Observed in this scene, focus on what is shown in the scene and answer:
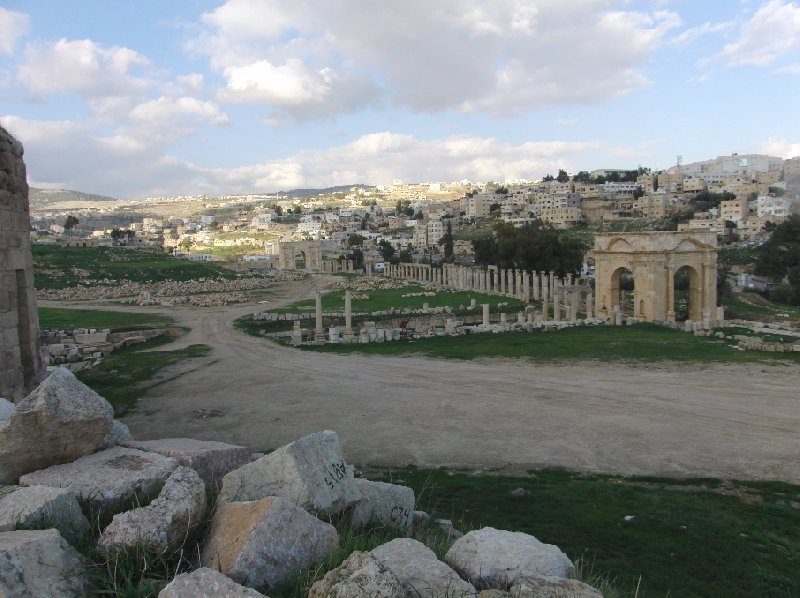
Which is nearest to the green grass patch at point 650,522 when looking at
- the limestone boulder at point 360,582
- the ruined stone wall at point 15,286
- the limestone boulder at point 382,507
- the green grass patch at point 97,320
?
the limestone boulder at point 382,507

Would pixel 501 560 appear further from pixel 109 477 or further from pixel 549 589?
pixel 109 477

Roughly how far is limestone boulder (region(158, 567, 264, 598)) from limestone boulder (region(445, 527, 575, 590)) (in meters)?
1.79

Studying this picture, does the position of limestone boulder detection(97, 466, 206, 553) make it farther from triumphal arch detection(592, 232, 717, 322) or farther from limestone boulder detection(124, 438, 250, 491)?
triumphal arch detection(592, 232, 717, 322)

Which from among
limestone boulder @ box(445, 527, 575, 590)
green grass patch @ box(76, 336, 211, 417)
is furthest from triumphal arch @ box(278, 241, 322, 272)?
limestone boulder @ box(445, 527, 575, 590)

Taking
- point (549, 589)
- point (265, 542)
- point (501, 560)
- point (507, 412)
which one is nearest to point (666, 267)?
point (507, 412)

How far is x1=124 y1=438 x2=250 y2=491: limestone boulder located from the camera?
6.34 metres

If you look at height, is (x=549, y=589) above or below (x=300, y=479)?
below

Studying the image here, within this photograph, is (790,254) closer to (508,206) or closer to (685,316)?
(685,316)

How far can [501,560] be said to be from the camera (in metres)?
4.84

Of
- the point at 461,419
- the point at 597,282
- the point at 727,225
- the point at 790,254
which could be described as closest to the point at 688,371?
the point at 461,419

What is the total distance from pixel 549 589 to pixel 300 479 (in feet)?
7.47

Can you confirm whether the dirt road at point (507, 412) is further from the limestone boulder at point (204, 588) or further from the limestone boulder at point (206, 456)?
the limestone boulder at point (204, 588)

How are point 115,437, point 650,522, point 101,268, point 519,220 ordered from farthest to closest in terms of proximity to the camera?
point 519,220
point 101,268
point 650,522
point 115,437

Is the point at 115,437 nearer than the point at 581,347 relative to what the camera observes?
Yes
